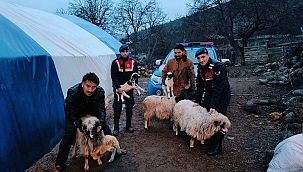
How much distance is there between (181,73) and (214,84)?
5.12 ft

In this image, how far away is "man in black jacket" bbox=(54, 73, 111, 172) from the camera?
12.6ft

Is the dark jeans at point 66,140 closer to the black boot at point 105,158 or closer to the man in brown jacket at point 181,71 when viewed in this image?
the black boot at point 105,158

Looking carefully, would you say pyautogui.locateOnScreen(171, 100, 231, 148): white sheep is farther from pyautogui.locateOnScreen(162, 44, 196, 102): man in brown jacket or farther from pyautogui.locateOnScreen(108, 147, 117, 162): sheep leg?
pyautogui.locateOnScreen(108, 147, 117, 162): sheep leg

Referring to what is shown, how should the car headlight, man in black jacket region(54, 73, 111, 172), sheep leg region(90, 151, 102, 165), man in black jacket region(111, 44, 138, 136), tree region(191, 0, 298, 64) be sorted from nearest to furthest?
man in black jacket region(54, 73, 111, 172) < sheep leg region(90, 151, 102, 165) < man in black jacket region(111, 44, 138, 136) < the car headlight < tree region(191, 0, 298, 64)

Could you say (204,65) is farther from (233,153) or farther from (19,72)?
(19,72)

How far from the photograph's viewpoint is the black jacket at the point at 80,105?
3846 millimetres

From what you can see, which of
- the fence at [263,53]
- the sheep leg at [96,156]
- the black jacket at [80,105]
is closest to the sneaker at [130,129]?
the sheep leg at [96,156]

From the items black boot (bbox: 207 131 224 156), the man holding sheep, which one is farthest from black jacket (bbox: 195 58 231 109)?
black boot (bbox: 207 131 224 156)

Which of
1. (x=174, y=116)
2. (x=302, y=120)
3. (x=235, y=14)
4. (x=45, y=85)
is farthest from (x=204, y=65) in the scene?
(x=235, y=14)

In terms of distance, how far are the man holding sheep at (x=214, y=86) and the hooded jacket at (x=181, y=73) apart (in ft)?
3.58

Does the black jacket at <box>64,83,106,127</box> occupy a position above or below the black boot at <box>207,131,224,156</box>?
above

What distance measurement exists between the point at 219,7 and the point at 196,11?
8.21 feet

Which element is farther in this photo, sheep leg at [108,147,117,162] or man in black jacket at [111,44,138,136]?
man in black jacket at [111,44,138,136]

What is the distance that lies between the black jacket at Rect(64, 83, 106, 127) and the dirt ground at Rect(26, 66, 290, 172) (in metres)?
0.86
